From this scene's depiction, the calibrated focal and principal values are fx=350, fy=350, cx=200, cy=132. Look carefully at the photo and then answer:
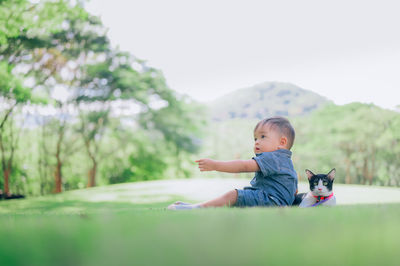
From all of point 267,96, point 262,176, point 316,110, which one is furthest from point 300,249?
point 267,96

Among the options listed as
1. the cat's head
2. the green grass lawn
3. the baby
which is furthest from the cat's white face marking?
the green grass lawn

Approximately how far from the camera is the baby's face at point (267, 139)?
7.60 feet

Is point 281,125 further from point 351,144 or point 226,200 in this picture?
point 351,144

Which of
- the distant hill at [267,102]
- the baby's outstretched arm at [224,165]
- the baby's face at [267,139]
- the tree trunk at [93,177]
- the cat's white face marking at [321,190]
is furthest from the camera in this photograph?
the distant hill at [267,102]

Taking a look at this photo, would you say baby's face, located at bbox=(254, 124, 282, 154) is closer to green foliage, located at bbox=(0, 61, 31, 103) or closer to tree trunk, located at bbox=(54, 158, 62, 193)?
green foliage, located at bbox=(0, 61, 31, 103)

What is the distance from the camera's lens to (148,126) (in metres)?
15.7

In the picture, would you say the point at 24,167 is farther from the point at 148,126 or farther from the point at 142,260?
the point at 142,260

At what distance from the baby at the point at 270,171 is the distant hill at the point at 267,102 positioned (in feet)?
58.1

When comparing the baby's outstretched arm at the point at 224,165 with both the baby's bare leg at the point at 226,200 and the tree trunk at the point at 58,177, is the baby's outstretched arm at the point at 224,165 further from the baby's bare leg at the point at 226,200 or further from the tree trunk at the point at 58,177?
the tree trunk at the point at 58,177

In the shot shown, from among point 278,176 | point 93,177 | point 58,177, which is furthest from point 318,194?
point 93,177

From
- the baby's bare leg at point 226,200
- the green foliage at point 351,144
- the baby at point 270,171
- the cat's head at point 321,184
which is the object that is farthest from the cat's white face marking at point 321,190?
the green foliage at point 351,144

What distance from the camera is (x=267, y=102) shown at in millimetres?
21422

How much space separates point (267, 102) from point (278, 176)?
64.4ft

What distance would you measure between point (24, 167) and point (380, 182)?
1701 centimetres
